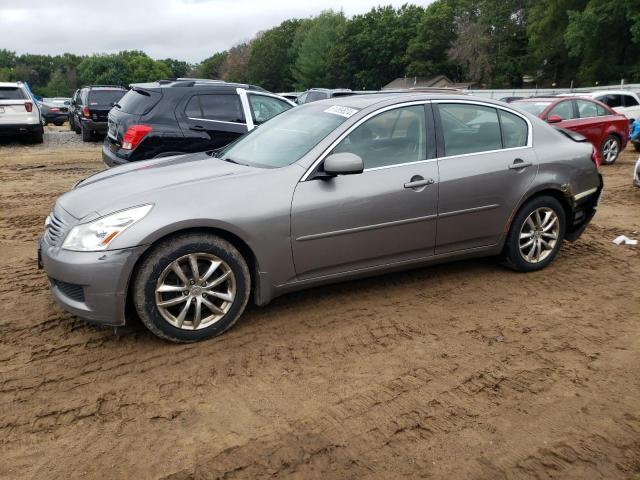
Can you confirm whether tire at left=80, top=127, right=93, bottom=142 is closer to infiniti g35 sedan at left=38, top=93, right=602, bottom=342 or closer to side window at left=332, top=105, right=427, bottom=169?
infiniti g35 sedan at left=38, top=93, right=602, bottom=342

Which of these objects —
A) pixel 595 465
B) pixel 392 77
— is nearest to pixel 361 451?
pixel 595 465

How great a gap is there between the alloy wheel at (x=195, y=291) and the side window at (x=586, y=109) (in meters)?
10.8

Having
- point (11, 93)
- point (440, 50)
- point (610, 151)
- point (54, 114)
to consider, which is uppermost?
point (440, 50)

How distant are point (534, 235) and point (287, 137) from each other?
2.44m

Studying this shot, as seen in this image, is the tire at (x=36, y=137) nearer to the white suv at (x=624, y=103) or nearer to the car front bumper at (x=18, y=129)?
the car front bumper at (x=18, y=129)

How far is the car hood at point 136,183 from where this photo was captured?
11.9 ft

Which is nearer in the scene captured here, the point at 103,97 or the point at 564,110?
the point at 564,110

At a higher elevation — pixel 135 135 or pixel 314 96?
pixel 314 96

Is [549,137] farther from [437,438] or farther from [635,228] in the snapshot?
[437,438]

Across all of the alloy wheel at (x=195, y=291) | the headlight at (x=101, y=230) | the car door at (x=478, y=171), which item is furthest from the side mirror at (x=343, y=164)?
the headlight at (x=101, y=230)

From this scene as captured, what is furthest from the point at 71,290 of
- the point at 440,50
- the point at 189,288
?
the point at 440,50

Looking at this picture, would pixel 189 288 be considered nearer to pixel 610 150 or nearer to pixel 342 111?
pixel 342 111

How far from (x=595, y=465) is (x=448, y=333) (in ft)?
4.62

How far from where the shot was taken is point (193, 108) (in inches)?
298
